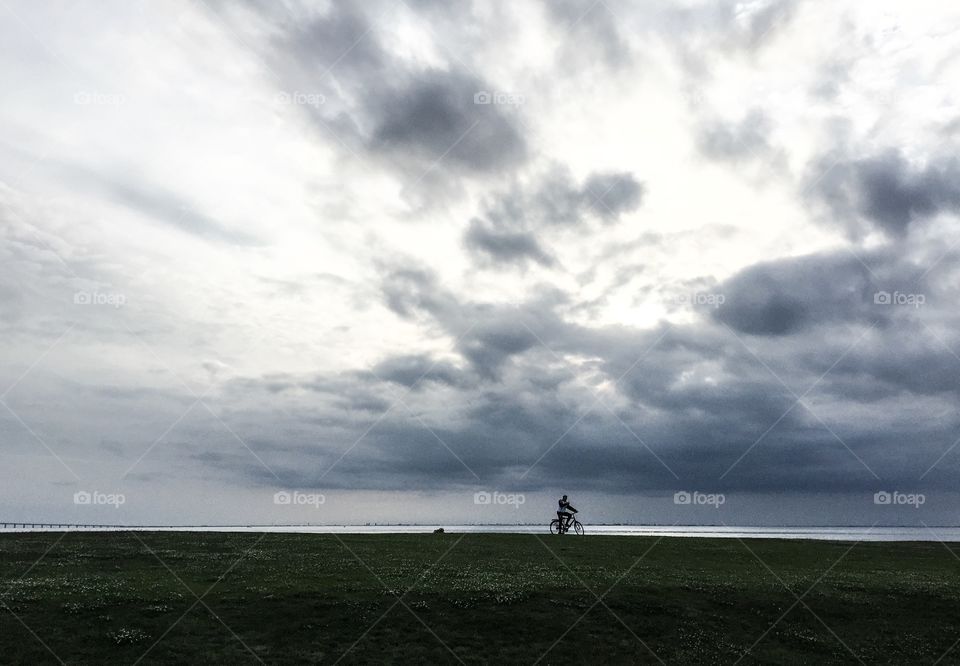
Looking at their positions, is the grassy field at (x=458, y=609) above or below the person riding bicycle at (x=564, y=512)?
below

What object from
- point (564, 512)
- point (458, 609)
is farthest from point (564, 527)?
point (458, 609)

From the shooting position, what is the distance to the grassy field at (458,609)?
25609mm

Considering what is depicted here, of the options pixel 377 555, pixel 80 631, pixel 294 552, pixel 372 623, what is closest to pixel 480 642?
pixel 372 623

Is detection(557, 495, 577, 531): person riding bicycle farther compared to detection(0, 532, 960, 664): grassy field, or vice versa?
detection(557, 495, 577, 531): person riding bicycle

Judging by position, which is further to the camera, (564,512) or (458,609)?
(564,512)

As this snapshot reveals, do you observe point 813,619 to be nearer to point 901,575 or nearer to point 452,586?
point 901,575

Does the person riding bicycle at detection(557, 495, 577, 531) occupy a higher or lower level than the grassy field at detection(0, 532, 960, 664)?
higher

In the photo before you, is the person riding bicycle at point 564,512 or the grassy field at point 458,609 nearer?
the grassy field at point 458,609

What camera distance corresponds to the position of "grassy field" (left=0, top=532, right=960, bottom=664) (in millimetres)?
25609

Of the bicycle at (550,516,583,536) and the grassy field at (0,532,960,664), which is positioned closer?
the grassy field at (0,532,960,664)

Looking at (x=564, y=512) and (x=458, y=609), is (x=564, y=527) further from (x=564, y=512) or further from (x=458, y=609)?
(x=458, y=609)

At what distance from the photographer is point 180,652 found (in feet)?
80.7

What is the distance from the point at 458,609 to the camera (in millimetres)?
29594

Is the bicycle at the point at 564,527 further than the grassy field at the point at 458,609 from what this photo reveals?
Yes
